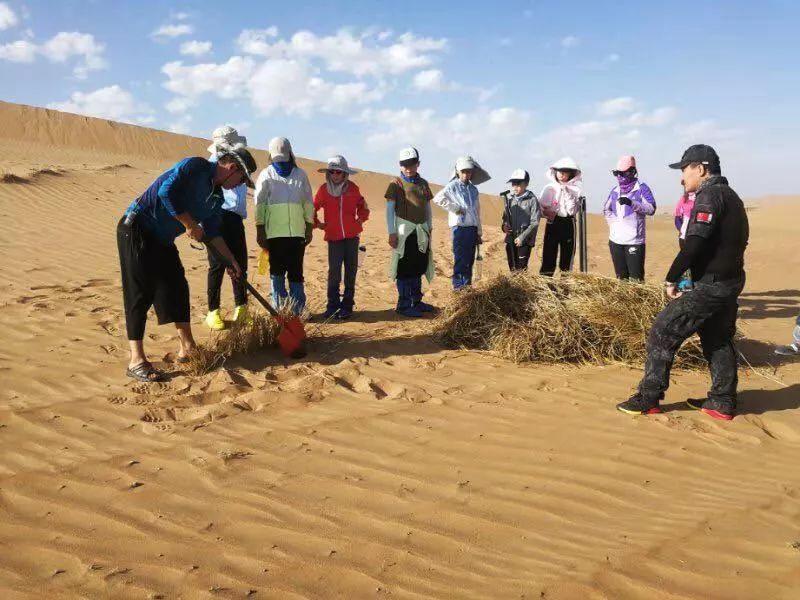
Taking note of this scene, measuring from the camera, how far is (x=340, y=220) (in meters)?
6.56

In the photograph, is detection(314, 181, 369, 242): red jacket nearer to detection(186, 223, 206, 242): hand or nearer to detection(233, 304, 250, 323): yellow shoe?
detection(233, 304, 250, 323): yellow shoe

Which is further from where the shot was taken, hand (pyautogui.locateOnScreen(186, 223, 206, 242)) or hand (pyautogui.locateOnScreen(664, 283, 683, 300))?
hand (pyautogui.locateOnScreen(186, 223, 206, 242))

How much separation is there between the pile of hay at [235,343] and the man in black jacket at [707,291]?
279 cm

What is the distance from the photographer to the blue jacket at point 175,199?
444 centimetres

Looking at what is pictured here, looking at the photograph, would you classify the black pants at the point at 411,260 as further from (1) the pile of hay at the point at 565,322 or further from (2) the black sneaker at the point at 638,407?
(2) the black sneaker at the point at 638,407

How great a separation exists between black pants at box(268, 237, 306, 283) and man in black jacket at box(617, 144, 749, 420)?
327 centimetres

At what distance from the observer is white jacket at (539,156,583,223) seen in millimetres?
7227

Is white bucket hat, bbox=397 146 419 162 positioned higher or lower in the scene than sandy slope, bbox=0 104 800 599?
higher

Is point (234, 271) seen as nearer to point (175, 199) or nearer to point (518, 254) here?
point (175, 199)

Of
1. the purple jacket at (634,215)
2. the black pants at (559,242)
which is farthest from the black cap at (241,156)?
the purple jacket at (634,215)

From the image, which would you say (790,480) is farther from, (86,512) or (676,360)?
(86,512)

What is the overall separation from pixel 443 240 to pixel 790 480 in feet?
43.6

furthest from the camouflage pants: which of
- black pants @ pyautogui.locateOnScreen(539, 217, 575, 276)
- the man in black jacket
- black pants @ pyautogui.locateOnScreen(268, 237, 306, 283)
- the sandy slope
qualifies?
black pants @ pyautogui.locateOnScreen(268, 237, 306, 283)

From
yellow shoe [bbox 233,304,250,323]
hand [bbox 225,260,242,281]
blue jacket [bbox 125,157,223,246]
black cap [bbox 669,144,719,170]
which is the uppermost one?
black cap [bbox 669,144,719,170]
